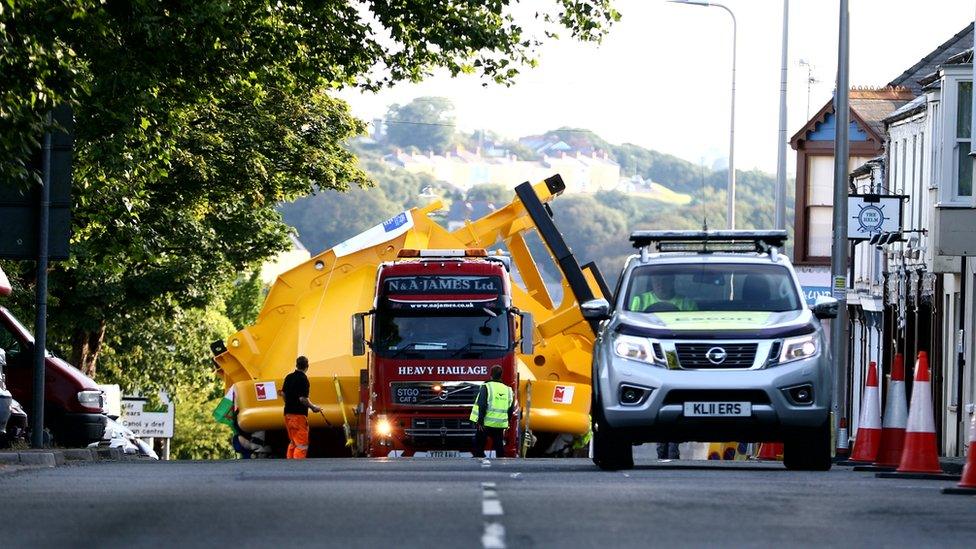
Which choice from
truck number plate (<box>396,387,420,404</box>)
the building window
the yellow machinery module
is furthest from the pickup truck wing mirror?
the building window

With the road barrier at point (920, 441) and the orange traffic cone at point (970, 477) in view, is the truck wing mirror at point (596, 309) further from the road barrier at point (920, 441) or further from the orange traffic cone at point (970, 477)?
the orange traffic cone at point (970, 477)

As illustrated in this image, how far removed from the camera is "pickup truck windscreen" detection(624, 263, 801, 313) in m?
19.6

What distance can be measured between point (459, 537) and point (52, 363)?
19115 mm

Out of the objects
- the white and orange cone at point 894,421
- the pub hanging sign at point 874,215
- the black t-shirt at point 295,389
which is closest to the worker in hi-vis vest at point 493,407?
the black t-shirt at point 295,389

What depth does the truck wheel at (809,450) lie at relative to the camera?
19384 millimetres

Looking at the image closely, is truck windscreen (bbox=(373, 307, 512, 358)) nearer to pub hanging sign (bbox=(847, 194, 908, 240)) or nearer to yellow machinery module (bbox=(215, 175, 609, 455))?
yellow machinery module (bbox=(215, 175, 609, 455))

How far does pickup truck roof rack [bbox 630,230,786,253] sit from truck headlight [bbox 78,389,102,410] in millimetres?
10524

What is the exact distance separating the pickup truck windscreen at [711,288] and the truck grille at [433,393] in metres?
9.60

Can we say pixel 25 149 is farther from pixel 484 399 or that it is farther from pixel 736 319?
pixel 484 399

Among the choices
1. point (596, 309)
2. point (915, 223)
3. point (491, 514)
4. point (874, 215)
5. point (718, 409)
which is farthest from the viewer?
point (915, 223)

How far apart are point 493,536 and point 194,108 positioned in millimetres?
23220

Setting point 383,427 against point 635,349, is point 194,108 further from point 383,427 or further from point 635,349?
point 635,349

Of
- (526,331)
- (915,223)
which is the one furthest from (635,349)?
(915,223)

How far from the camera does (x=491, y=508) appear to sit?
13.0 m
